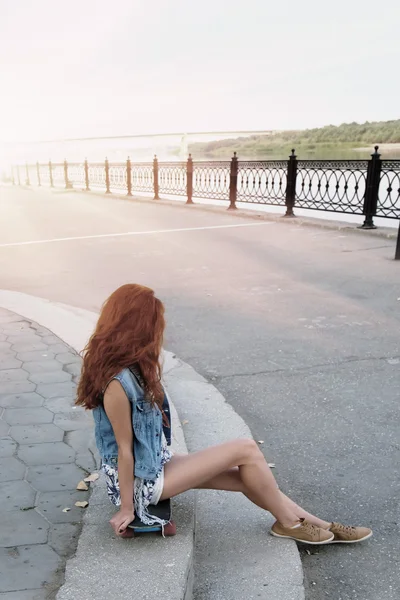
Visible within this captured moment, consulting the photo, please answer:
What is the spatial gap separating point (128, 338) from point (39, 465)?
3.99 feet

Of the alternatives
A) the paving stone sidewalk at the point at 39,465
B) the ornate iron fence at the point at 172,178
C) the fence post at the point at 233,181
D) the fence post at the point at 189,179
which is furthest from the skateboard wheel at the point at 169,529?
the ornate iron fence at the point at 172,178

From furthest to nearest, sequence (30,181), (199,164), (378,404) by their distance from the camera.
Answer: (30,181) → (199,164) → (378,404)

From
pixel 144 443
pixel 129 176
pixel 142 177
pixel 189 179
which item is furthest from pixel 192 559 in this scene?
pixel 129 176

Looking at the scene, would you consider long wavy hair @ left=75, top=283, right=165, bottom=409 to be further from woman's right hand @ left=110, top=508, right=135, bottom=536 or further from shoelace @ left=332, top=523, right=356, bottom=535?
shoelace @ left=332, top=523, right=356, bottom=535

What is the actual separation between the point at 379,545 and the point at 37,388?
95.4 inches

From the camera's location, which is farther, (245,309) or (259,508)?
(245,309)

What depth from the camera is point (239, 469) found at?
2.52 meters

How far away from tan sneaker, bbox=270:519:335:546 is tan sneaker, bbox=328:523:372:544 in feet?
0.08

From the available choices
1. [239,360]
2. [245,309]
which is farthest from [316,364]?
[245,309]

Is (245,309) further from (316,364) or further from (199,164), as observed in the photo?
(199,164)

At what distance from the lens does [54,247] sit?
1030 centimetres

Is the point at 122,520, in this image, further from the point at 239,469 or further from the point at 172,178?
the point at 172,178

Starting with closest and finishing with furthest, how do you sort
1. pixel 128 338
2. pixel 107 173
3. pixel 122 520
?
pixel 128 338 → pixel 122 520 → pixel 107 173

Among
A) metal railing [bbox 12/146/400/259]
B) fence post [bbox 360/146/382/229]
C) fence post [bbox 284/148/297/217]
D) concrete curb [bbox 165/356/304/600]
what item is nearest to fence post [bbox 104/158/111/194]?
metal railing [bbox 12/146/400/259]
